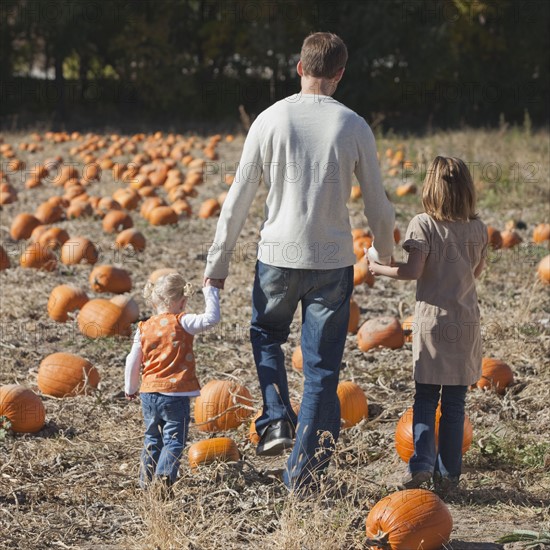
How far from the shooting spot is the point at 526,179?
10.9 meters

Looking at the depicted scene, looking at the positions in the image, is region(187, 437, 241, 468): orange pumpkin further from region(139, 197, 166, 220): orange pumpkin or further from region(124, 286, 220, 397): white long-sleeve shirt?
region(139, 197, 166, 220): orange pumpkin

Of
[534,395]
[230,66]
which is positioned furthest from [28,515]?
[230,66]

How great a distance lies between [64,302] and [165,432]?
10.2 ft

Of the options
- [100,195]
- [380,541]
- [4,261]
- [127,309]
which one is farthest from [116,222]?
[380,541]

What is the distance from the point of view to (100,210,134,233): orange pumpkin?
30.2 feet

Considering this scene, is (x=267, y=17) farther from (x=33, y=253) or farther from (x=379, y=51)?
(x=33, y=253)

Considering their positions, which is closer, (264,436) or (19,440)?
(264,436)

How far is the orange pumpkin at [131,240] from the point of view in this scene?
8562mm

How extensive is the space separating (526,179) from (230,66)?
56.7 feet

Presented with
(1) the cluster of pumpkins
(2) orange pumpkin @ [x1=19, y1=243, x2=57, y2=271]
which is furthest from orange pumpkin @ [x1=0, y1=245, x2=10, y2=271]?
(2) orange pumpkin @ [x1=19, y1=243, x2=57, y2=271]

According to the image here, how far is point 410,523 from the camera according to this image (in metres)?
3.10

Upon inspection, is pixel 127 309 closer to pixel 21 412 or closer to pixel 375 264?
pixel 21 412

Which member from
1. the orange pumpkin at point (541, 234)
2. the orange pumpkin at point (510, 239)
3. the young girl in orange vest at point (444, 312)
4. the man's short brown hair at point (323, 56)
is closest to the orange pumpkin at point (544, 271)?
the orange pumpkin at point (510, 239)

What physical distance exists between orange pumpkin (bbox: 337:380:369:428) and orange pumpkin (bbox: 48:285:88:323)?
267 centimetres
